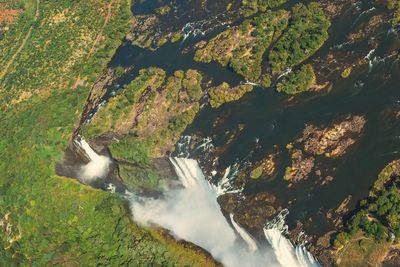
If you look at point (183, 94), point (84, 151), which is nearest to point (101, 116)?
point (84, 151)

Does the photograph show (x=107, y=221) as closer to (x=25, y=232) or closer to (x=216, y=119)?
(x=25, y=232)

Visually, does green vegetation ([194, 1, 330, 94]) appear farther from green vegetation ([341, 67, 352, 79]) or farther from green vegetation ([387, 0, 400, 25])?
→ green vegetation ([387, 0, 400, 25])

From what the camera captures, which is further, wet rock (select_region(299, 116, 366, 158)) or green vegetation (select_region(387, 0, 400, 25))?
green vegetation (select_region(387, 0, 400, 25))

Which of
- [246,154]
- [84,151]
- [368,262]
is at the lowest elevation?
[368,262]

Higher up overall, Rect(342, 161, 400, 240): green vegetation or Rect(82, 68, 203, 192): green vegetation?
Rect(82, 68, 203, 192): green vegetation

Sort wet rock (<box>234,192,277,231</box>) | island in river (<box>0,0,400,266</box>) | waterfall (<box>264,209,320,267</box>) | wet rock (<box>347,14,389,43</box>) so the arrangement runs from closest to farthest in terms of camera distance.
→ waterfall (<box>264,209,320,267</box>), island in river (<box>0,0,400,266</box>), wet rock (<box>234,192,277,231</box>), wet rock (<box>347,14,389,43</box>)

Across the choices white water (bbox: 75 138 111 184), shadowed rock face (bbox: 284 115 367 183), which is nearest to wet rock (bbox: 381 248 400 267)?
shadowed rock face (bbox: 284 115 367 183)

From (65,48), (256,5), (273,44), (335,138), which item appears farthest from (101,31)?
(335,138)
